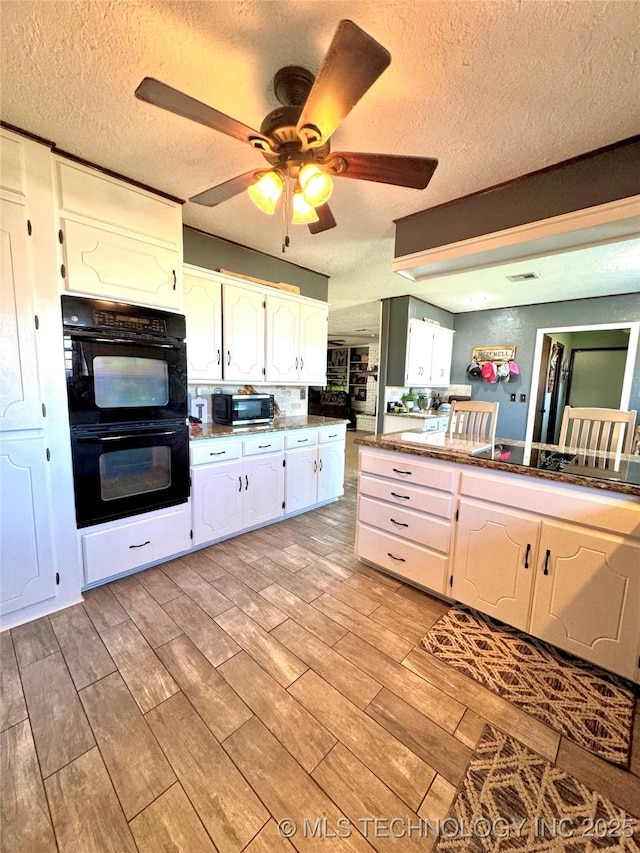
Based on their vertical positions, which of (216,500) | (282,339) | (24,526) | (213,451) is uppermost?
(282,339)

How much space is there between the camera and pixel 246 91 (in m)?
1.42

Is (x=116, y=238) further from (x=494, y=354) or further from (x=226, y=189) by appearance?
(x=494, y=354)

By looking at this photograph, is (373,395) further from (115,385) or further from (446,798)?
(446,798)

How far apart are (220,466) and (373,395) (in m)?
6.29

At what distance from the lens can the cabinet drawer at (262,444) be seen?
110 inches

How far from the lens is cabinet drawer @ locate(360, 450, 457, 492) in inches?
78.2

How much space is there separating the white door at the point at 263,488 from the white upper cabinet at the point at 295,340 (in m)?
0.83

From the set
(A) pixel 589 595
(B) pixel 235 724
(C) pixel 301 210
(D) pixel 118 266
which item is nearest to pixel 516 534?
(A) pixel 589 595

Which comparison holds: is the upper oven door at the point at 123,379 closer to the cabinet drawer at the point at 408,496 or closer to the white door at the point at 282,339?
the white door at the point at 282,339

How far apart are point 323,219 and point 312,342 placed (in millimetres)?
1769

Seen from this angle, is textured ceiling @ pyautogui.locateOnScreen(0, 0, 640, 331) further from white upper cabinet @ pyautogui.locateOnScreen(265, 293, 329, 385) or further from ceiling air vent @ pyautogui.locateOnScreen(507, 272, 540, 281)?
ceiling air vent @ pyautogui.locateOnScreen(507, 272, 540, 281)

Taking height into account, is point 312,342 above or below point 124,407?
above

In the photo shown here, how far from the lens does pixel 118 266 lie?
6.78ft

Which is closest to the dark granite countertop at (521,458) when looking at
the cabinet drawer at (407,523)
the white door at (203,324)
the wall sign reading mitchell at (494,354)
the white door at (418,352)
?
the cabinet drawer at (407,523)
